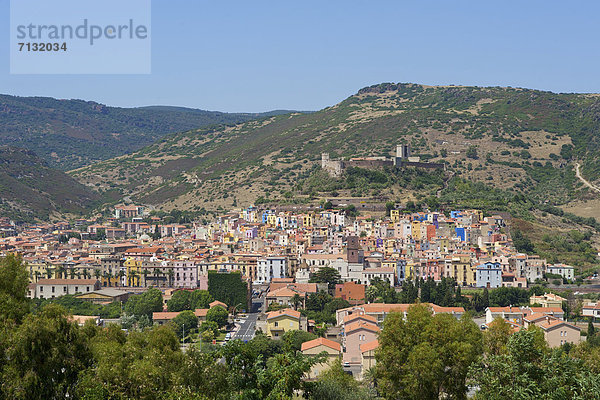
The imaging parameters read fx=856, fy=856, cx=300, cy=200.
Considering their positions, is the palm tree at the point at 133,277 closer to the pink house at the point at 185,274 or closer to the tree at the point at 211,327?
the pink house at the point at 185,274

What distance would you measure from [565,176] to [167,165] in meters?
69.5

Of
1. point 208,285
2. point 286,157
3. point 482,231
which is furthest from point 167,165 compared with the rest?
point 208,285

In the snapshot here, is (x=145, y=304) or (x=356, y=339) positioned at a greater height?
(x=145, y=304)

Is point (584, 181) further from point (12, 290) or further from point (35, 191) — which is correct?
point (12, 290)

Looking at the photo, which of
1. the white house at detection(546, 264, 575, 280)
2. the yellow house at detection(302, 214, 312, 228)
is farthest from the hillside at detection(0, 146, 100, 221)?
the white house at detection(546, 264, 575, 280)

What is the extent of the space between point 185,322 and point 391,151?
66313mm

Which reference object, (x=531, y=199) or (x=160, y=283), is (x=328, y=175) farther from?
(x=160, y=283)

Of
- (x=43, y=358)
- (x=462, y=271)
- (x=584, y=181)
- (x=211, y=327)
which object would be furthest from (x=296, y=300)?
(x=584, y=181)

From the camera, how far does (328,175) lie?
3482 inches

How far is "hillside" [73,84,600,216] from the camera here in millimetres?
91125

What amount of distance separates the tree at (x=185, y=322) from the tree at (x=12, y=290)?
20491mm

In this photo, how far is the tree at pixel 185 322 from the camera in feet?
136

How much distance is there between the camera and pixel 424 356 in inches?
973

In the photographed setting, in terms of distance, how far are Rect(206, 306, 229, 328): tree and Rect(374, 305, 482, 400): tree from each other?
17.4 metres
